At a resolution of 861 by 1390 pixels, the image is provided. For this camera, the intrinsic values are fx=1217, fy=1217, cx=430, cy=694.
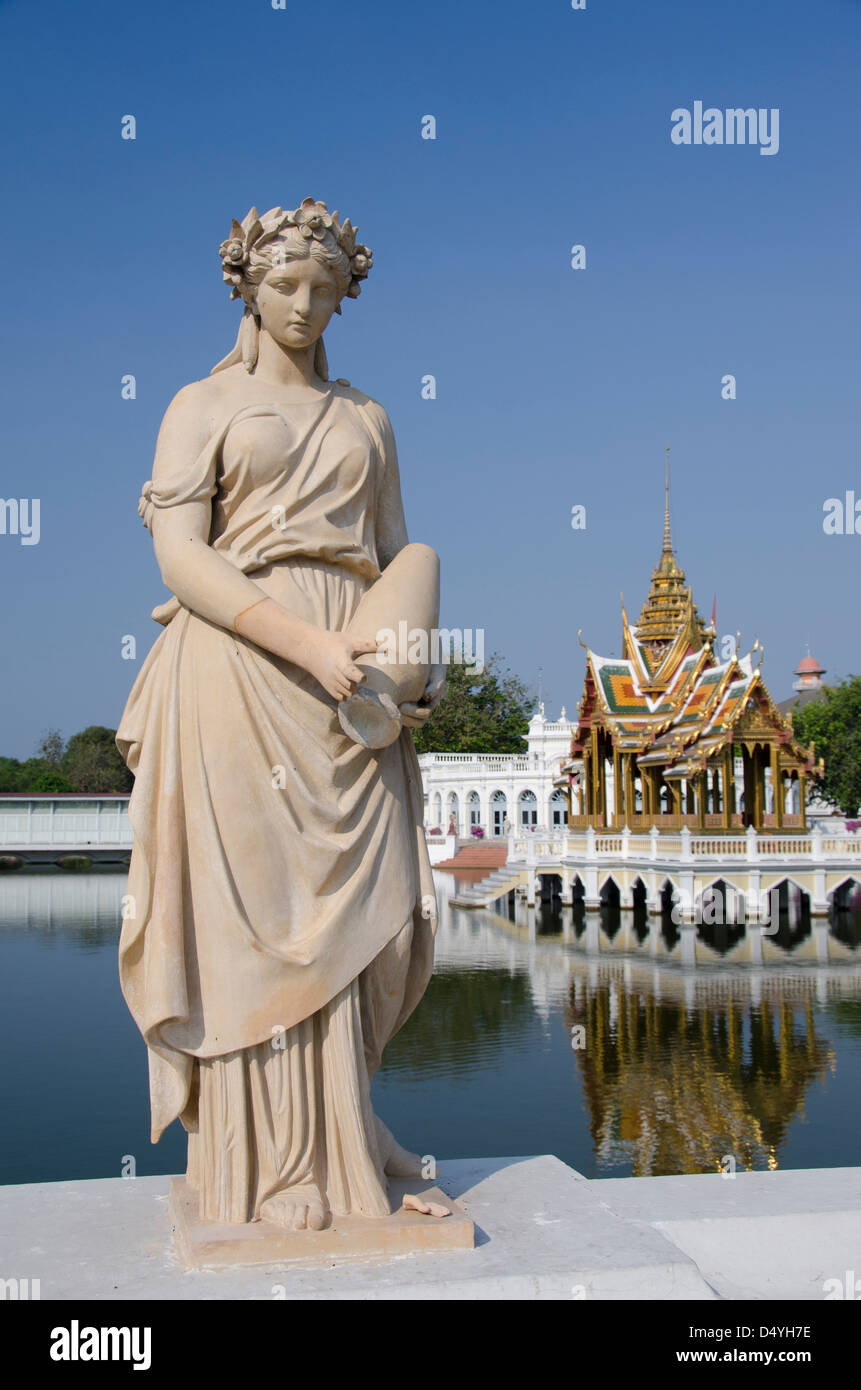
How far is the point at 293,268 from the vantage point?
355 cm

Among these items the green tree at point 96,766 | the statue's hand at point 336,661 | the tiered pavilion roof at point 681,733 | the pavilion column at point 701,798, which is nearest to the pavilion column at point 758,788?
the tiered pavilion roof at point 681,733

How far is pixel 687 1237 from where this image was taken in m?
3.49

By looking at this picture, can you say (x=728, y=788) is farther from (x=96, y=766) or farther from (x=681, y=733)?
(x=96, y=766)

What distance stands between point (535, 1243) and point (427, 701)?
4.90 ft

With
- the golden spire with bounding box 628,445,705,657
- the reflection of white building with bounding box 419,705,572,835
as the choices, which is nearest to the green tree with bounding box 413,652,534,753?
the reflection of white building with bounding box 419,705,572,835

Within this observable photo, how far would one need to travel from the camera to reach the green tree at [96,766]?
2243 inches

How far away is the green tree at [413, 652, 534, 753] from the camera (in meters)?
54.2

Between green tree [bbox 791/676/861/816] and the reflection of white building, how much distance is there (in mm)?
9253

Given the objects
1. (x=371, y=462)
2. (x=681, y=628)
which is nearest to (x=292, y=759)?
(x=371, y=462)

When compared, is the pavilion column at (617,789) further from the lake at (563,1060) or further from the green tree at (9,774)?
the green tree at (9,774)

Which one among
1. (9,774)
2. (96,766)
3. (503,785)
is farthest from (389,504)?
(9,774)

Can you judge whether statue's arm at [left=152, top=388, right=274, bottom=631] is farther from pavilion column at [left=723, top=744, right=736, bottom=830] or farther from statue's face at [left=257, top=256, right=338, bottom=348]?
pavilion column at [left=723, top=744, right=736, bottom=830]

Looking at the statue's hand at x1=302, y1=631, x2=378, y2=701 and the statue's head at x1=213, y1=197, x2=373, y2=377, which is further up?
the statue's head at x1=213, y1=197, x2=373, y2=377
